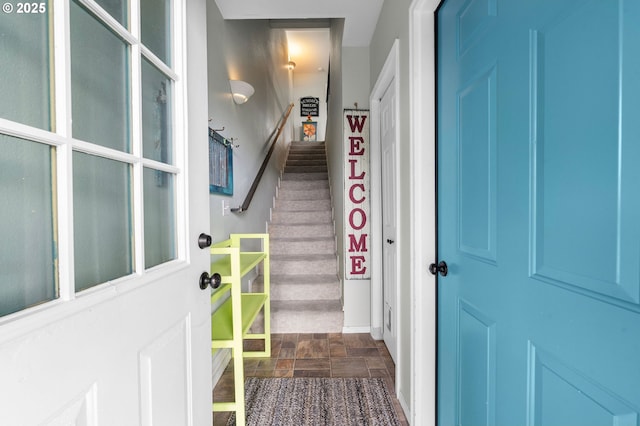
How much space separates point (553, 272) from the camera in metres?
0.64

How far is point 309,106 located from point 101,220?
805cm

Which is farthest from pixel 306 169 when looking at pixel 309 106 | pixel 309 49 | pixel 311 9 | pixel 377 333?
pixel 309 106

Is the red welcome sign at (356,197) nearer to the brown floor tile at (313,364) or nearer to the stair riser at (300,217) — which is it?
the brown floor tile at (313,364)

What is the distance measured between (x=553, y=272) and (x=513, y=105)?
45 centimetres

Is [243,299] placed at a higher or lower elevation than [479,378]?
lower

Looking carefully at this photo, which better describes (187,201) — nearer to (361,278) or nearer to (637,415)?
(637,415)

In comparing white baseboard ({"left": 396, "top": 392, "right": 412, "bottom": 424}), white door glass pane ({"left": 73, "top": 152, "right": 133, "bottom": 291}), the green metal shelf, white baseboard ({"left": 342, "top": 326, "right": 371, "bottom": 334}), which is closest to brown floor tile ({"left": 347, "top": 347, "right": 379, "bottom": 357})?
white baseboard ({"left": 342, "top": 326, "right": 371, "bottom": 334})

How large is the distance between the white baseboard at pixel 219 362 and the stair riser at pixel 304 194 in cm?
250

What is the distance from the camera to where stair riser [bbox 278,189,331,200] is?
167 inches

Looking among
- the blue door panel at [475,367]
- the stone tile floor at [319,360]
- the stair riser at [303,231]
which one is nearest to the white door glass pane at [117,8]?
the blue door panel at [475,367]

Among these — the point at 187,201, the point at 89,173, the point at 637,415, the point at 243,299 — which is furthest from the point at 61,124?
the point at 243,299

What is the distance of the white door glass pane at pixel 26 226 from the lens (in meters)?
0.45

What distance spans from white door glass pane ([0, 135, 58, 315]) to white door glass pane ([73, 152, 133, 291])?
0.06 meters

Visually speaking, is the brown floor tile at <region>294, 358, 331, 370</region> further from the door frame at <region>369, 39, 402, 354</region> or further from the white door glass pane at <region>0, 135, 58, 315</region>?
the white door glass pane at <region>0, 135, 58, 315</region>
